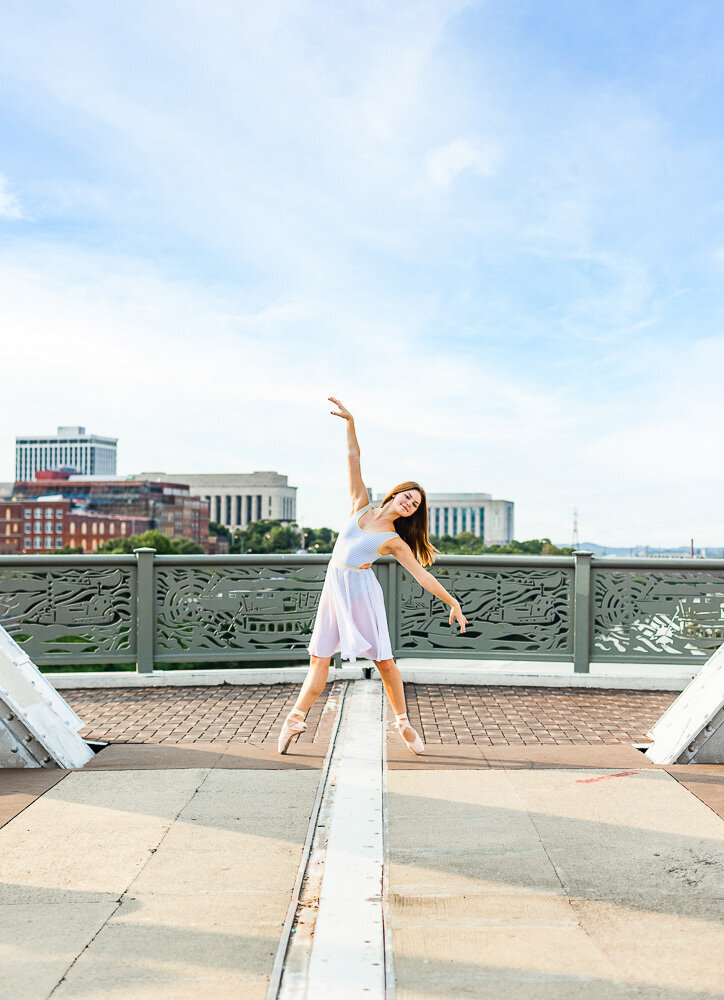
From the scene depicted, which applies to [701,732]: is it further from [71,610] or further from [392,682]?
[71,610]

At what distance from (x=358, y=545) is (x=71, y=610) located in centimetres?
432

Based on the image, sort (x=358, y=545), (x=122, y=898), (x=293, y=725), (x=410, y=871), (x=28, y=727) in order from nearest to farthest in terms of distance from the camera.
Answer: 1. (x=122, y=898)
2. (x=410, y=871)
3. (x=28, y=727)
4. (x=358, y=545)
5. (x=293, y=725)

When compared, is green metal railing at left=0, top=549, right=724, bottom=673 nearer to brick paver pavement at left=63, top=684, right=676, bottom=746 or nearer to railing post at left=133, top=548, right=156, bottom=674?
railing post at left=133, top=548, right=156, bottom=674

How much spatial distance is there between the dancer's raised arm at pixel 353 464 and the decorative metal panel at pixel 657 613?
13.2ft

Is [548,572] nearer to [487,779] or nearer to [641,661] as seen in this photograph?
[641,661]

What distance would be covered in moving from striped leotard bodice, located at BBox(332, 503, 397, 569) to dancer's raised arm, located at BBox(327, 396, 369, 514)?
19 centimetres

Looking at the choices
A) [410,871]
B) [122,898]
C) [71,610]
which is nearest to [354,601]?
[410,871]

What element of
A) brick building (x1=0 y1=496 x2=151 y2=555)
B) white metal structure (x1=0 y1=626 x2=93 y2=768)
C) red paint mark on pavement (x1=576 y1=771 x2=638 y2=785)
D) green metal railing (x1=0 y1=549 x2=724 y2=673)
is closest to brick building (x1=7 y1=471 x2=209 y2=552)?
brick building (x1=0 y1=496 x2=151 y2=555)

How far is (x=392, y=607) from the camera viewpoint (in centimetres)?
887

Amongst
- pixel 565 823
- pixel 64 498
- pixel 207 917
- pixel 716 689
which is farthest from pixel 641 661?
pixel 64 498

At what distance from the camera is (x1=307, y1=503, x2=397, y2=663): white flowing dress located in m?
5.57

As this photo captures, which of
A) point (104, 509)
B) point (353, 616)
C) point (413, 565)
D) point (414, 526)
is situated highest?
point (104, 509)

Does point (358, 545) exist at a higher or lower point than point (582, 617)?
higher

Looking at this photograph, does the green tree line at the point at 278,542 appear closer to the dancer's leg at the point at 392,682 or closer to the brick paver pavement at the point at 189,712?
the brick paver pavement at the point at 189,712
